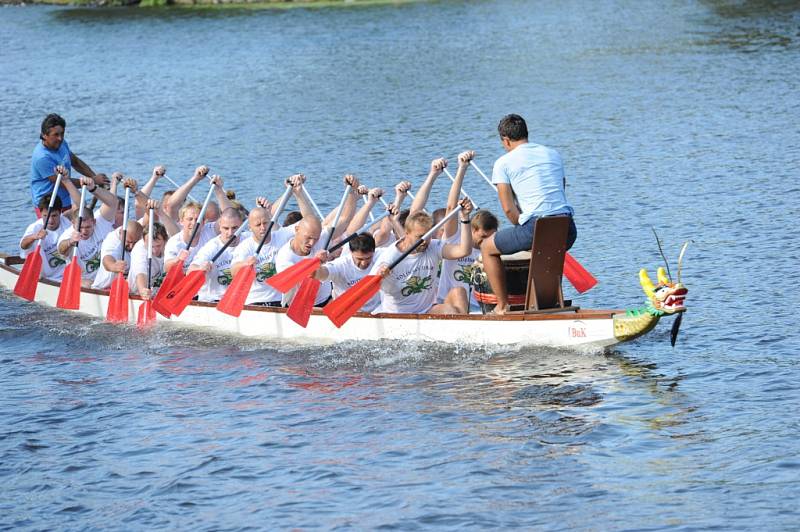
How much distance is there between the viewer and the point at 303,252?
14.1 metres

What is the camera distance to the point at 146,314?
1562cm

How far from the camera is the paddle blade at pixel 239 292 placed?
14625 millimetres

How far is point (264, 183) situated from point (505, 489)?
1594cm

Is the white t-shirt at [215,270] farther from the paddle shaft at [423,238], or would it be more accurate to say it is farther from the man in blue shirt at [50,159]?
the man in blue shirt at [50,159]

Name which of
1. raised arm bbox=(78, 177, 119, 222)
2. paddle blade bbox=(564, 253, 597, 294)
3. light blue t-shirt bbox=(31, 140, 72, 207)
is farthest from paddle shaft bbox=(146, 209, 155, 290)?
paddle blade bbox=(564, 253, 597, 294)

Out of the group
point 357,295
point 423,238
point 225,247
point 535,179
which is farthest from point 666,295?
point 225,247

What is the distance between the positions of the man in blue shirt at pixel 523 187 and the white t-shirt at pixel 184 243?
4.50 meters

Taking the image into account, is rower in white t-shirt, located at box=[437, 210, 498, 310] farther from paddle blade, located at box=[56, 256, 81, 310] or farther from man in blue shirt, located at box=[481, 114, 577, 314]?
paddle blade, located at box=[56, 256, 81, 310]

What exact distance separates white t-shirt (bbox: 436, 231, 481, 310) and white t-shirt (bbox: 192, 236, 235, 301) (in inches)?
108

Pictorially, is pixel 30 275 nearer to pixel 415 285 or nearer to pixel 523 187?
pixel 415 285

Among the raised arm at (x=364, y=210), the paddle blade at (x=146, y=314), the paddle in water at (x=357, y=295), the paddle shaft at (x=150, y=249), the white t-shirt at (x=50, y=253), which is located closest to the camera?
the paddle in water at (x=357, y=295)

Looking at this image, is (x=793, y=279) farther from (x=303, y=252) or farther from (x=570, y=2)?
(x=570, y=2)

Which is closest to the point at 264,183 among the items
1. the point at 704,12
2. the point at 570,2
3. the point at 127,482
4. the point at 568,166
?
the point at 568,166

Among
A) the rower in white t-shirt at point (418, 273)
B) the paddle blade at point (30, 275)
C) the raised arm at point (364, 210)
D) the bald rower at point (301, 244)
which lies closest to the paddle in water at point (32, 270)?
the paddle blade at point (30, 275)
